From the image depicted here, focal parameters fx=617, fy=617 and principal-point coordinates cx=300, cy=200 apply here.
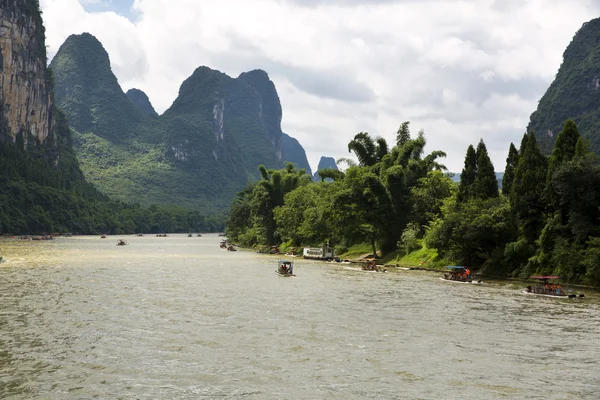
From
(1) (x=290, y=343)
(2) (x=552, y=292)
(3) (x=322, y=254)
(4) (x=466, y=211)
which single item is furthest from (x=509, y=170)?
(1) (x=290, y=343)

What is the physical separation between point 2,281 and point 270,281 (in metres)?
22.5

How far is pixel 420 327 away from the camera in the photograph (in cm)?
3262

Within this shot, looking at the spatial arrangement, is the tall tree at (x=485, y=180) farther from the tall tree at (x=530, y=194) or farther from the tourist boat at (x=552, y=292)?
the tourist boat at (x=552, y=292)

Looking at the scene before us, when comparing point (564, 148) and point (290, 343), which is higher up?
point (564, 148)

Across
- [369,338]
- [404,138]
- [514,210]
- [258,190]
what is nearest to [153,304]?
[369,338]

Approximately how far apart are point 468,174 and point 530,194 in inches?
612

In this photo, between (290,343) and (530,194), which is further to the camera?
(530,194)

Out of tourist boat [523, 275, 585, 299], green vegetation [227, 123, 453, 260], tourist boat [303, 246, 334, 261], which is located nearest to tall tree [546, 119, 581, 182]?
tourist boat [523, 275, 585, 299]

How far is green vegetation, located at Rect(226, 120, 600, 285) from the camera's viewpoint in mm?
53062

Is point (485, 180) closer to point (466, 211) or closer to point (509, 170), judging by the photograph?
point (509, 170)

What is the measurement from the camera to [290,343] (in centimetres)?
2803

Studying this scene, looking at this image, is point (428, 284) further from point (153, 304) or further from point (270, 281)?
point (153, 304)

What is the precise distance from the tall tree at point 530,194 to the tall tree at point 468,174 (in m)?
12.2

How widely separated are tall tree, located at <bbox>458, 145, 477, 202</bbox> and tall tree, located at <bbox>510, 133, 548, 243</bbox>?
40.1ft
